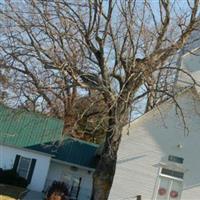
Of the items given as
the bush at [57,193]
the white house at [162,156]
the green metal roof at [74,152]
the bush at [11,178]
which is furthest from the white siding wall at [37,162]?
the white house at [162,156]

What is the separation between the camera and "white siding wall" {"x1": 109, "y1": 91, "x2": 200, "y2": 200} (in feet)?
93.7

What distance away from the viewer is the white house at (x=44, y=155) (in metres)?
39.0

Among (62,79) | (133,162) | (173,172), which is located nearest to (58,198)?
(133,162)

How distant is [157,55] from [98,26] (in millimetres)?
2718

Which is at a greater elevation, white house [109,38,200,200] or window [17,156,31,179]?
white house [109,38,200,200]

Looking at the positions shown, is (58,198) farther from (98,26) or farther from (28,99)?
(98,26)

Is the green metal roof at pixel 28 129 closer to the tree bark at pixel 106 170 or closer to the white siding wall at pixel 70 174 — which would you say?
the white siding wall at pixel 70 174

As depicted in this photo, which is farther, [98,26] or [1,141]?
[1,141]

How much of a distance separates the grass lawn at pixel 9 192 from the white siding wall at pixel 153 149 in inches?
213

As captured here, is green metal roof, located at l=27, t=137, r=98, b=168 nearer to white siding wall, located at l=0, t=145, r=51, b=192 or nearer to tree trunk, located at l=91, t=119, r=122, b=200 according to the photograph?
white siding wall, located at l=0, t=145, r=51, b=192

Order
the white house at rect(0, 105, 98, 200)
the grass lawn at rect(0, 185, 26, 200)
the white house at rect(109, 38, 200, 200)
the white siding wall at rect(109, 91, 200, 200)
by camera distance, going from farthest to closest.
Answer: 1. the white house at rect(0, 105, 98, 200)
2. the grass lawn at rect(0, 185, 26, 200)
3. the white siding wall at rect(109, 91, 200, 200)
4. the white house at rect(109, 38, 200, 200)

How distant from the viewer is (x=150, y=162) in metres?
28.9

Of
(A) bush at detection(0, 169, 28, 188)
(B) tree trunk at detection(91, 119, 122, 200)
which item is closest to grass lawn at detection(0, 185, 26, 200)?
(A) bush at detection(0, 169, 28, 188)

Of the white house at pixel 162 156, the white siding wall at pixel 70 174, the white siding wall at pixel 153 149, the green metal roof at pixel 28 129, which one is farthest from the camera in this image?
the white siding wall at pixel 70 174
